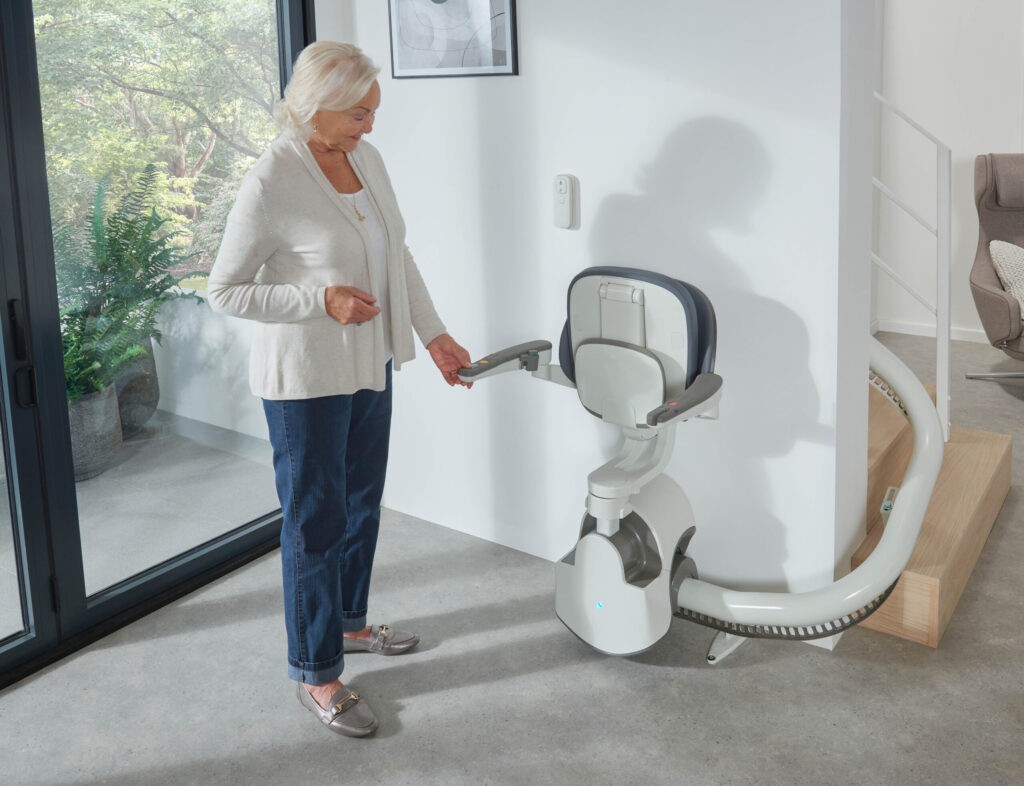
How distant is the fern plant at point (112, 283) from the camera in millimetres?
2426

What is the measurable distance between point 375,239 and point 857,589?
133 centimetres

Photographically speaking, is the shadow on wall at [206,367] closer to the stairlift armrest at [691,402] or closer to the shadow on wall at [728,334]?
the shadow on wall at [728,334]

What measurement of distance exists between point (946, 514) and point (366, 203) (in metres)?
1.80

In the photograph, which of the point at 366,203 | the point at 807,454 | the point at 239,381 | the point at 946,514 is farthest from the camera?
the point at 239,381

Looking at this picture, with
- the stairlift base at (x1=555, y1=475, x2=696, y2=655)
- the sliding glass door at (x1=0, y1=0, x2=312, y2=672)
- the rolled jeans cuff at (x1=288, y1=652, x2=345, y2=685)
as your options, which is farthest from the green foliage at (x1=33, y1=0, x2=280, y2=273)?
the stairlift base at (x1=555, y1=475, x2=696, y2=655)

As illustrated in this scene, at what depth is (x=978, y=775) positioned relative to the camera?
1.94 m

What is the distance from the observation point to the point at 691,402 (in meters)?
2.01

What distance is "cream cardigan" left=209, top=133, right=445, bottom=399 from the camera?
1.96 metres

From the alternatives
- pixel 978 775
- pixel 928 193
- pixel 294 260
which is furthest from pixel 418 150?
pixel 928 193

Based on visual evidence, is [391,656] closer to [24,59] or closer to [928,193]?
Answer: [24,59]

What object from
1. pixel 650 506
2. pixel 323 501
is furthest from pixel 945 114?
pixel 323 501

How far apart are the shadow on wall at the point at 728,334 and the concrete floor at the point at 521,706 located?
0.29 m

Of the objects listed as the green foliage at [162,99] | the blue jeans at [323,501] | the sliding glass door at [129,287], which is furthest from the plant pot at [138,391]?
the blue jeans at [323,501]

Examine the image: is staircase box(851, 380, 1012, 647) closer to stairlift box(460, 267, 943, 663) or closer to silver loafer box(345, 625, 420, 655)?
stairlift box(460, 267, 943, 663)
